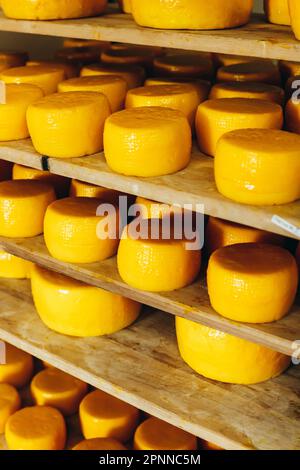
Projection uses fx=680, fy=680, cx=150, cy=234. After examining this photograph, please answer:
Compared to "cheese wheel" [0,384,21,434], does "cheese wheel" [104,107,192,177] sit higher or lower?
higher

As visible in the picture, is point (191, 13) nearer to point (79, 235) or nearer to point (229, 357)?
point (79, 235)

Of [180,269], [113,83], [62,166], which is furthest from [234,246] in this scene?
[113,83]

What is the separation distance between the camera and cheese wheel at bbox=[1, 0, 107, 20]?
5.09ft

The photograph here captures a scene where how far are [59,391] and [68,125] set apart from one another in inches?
31.6

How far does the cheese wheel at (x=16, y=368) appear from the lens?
78.5 inches

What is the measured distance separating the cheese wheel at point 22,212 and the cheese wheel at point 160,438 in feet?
1.90

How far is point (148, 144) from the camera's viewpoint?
1368 mm

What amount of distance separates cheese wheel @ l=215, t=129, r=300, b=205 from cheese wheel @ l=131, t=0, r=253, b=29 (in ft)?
0.88

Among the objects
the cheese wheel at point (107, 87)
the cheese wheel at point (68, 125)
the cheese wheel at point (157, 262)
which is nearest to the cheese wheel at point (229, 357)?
the cheese wheel at point (157, 262)

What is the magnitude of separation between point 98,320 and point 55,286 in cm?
14

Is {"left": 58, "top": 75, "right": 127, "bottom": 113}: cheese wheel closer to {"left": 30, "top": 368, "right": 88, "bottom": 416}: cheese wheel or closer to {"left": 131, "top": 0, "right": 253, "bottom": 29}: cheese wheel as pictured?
{"left": 131, "top": 0, "right": 253, "bottom": 29}: cheese wheel

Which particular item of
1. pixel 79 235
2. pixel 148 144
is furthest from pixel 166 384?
pixel 148 144

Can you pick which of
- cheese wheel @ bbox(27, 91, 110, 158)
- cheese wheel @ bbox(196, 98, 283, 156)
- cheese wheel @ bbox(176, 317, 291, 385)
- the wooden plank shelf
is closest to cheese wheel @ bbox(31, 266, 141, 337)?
the wooden plank shelf

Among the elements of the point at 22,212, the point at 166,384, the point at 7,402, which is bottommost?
the point at 7,402
